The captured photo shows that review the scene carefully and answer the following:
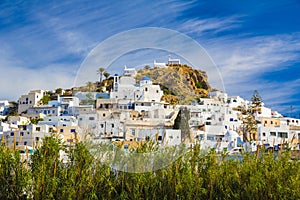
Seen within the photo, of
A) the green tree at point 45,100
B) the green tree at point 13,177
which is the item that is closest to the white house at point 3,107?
the green tree at point 45,100

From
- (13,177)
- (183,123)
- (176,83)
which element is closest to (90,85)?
(176,83)

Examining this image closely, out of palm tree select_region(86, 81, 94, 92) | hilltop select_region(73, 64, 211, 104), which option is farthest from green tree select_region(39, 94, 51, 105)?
hilltop select_region(73, 64, 211, 104)

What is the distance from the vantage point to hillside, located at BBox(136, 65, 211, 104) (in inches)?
217

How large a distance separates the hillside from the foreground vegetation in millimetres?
1126

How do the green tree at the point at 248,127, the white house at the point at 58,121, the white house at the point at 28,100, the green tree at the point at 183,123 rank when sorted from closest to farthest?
the green tree at the point at 183,123 → the white house at the point at 58,121 → the green tree at the point at 248,127 → the white house at the point at 28,100

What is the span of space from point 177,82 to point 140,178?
4.89ft

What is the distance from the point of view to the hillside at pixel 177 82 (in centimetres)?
550

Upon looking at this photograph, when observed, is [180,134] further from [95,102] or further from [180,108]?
[95,102]

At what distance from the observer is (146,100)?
5531 millimetres

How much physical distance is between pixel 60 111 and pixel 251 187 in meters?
39.2

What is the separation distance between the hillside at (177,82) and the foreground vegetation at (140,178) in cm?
113

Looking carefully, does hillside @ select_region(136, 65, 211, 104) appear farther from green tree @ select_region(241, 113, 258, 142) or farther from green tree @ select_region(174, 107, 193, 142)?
green tree @ select_region(241, 113, 258, 142)

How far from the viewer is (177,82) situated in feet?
18.1

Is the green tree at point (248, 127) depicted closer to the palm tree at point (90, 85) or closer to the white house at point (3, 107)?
the white house at point (3, 107)
